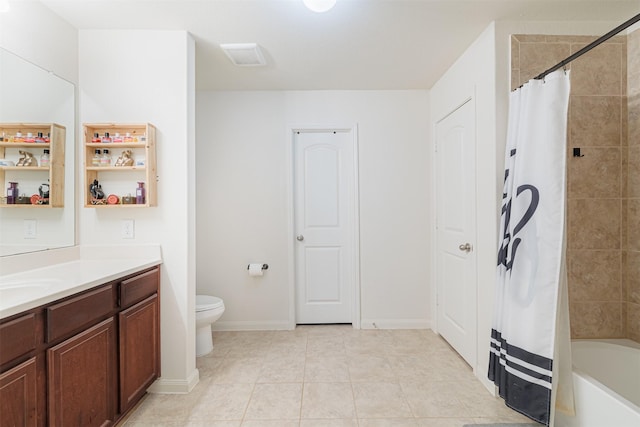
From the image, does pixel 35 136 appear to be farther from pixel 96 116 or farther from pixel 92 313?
pixel 92 313

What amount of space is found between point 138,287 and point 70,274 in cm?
33

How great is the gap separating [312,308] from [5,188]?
8.36ft

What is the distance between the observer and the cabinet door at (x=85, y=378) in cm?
130

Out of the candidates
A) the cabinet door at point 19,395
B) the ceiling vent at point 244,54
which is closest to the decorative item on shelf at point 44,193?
the cabinet door at point 19,395

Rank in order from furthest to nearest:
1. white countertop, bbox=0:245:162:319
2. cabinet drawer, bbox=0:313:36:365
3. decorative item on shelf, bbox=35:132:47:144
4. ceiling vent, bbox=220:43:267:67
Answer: ceiling vent, bbox=220:43:267:67 < decorative item on shelf, bbox=35:132:47:144 < white countertop, bbox=0:245:162:319 < cabinet drawer, bbox=0:313:36:365

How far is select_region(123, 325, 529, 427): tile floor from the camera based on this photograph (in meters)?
1.84

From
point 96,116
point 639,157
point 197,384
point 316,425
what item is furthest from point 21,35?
point 639,157

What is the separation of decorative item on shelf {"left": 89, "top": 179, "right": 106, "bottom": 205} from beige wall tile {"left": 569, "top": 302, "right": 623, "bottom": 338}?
3.12 metres

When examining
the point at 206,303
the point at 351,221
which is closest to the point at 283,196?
the point at 351,221

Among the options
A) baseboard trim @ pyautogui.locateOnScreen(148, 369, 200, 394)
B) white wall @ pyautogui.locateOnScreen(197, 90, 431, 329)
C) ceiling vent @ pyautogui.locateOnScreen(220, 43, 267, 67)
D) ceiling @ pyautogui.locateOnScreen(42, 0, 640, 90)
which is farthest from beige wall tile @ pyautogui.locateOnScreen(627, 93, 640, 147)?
baseboard trim @ pyautogui.locateOnScreen(148, 369, 200, 394)

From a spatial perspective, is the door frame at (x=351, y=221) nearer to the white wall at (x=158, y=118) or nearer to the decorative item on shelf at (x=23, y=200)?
the white wall at (x=158, y=118)

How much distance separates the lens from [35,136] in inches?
71.6

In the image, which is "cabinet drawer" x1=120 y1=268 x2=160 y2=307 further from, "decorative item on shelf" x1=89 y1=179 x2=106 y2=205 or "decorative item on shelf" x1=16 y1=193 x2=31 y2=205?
"decorative item on shelf" x1=16 y1=193 x2=31 y2=205

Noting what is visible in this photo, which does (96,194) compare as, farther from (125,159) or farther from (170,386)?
(170,386)
